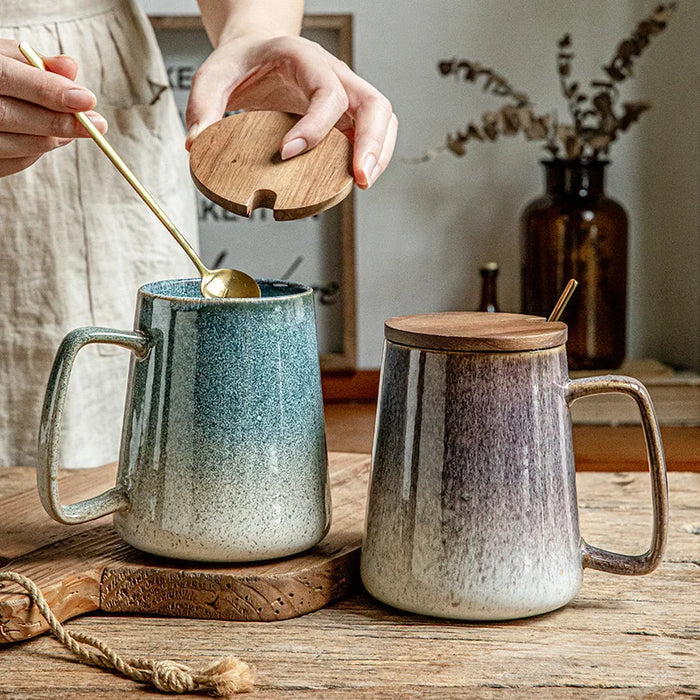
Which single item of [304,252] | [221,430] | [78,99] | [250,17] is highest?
[250,17]

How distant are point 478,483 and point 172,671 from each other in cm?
19

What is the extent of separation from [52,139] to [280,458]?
333 millimetres

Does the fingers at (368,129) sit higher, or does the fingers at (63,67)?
the fingers at (63,67)

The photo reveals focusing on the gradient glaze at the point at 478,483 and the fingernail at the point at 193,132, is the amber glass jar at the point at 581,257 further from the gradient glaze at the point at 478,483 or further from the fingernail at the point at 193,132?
the gradient glaze at the point at 478,483

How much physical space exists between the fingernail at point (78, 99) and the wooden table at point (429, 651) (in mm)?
334

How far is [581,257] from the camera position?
1657 millimetres

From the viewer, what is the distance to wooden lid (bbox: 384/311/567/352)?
55cm

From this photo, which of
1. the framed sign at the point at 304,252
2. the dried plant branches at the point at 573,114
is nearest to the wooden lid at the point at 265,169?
the dried plant branches at the point at 573,114

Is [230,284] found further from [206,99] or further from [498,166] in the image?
[498,166]

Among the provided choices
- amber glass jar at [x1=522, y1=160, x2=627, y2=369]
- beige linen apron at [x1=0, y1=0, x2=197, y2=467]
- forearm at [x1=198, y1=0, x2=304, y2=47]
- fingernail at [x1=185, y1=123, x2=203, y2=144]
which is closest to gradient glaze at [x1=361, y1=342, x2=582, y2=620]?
fingernail at [x1=185, y1=123, x2=203, y2=144]

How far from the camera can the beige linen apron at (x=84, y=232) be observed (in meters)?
1.08

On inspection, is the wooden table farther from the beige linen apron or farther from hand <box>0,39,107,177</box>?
the beige linen apron

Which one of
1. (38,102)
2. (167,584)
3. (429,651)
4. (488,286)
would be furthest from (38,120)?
(488,286)

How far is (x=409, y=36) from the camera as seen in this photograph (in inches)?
69.8
